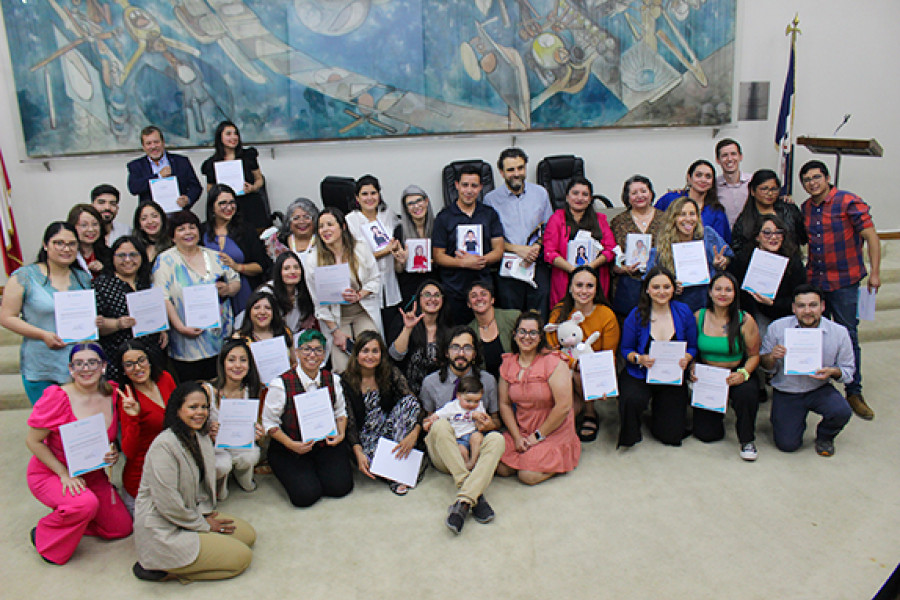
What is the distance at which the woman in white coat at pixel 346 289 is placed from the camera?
4.36 m

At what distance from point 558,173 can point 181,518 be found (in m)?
4.44

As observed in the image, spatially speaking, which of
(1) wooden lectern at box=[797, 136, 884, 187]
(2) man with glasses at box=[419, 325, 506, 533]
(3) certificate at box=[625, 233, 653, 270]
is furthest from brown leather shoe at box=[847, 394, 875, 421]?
(2) man with glasses at box=[419, 325, 506, 533]

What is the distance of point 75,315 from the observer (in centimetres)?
366

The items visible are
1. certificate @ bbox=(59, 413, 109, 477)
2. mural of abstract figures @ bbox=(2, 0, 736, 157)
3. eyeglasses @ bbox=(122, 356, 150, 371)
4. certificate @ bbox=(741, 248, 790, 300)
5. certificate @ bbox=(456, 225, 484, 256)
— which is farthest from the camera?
mural of abstract figures @ bbox=(2, 0, 736, 157)

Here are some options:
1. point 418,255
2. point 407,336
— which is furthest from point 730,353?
point 418,255

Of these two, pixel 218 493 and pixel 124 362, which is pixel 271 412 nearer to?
pixel 218 493

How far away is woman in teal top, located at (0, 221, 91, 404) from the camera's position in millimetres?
3688

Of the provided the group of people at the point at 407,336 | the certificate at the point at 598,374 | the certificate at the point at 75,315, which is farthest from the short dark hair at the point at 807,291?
the certificate at the point at 75,315

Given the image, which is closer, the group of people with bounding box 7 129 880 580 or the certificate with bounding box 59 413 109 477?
the certificate with bounding box 59 413 109 477

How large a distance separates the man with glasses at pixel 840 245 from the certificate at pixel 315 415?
3.46 metres

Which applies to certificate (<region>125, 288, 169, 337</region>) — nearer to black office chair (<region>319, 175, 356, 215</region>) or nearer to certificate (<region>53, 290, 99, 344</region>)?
certificate (<region>53, 290, 99, 344</region>)

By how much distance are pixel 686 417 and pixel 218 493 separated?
9.76ft

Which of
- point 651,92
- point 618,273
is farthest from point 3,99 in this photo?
point 651,92

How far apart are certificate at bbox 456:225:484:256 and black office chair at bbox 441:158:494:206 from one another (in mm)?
1362
